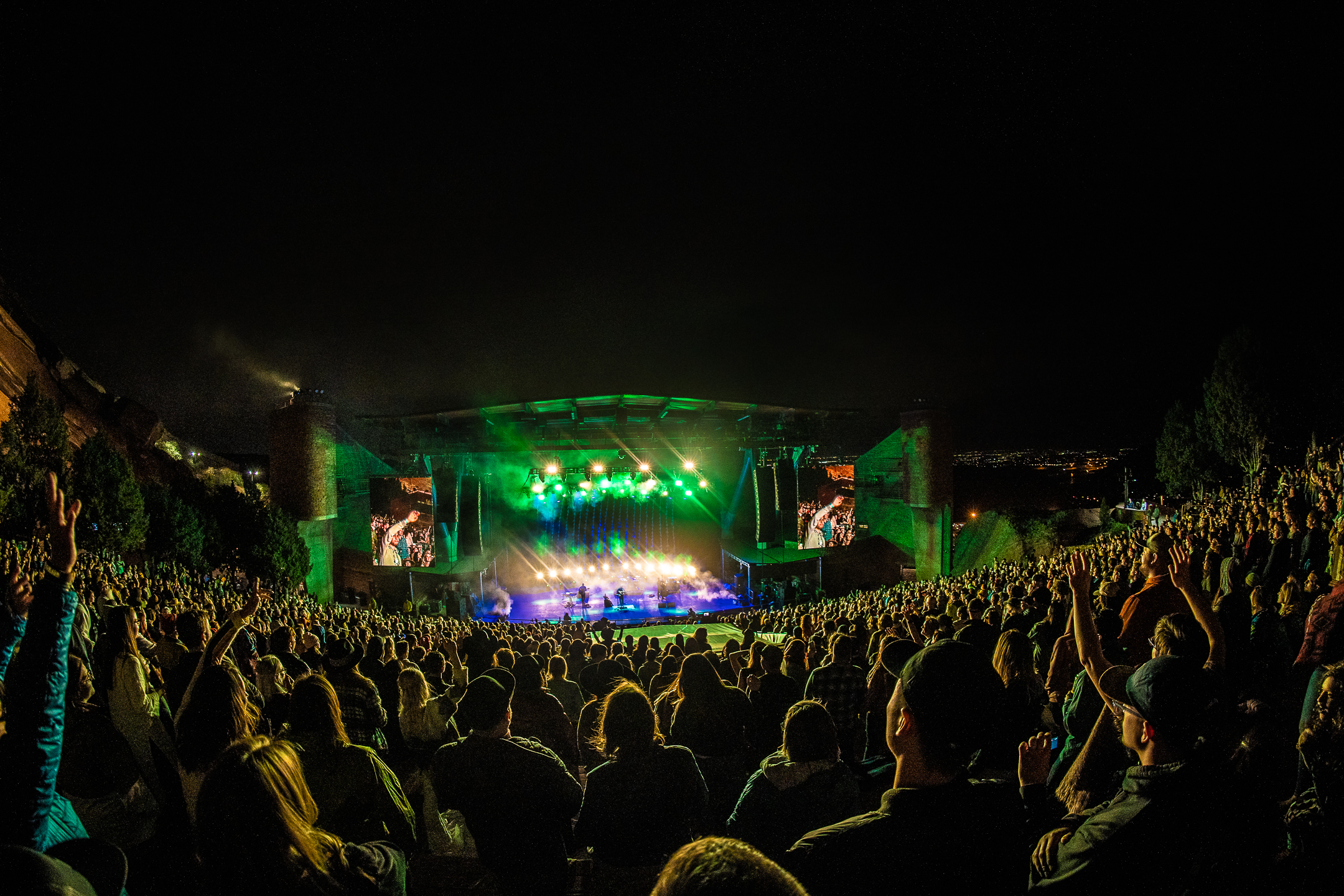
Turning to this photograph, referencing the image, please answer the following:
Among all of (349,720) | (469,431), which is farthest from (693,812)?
(469,431)

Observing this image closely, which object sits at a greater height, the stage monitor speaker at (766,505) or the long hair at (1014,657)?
the stage monitor speaker at (766,505)

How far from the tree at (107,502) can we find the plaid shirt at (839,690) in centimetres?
2794

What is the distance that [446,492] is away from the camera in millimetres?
22109

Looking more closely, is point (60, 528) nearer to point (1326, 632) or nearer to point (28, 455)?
point (1326, 632)

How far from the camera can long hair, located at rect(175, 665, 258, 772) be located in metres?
2.54

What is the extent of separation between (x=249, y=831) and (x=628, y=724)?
152 centimetres

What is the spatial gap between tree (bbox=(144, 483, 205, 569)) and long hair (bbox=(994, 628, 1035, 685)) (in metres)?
29.7

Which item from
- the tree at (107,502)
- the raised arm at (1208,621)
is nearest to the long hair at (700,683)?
the raised arm at (1208,621)

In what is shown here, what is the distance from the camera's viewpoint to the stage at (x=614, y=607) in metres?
24.5

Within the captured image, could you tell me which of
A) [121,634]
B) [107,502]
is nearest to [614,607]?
[107,502]

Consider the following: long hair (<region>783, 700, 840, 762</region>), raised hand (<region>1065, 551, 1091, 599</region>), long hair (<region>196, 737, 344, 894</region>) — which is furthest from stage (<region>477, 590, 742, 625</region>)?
A: long hair (<region>196, 737, 344, 894</region>)

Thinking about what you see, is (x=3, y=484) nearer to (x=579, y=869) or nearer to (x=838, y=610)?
(x=838, y=610)

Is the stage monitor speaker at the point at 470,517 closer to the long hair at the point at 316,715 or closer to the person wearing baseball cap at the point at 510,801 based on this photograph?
the long hair at the point at 316,715

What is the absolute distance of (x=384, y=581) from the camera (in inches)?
1012
